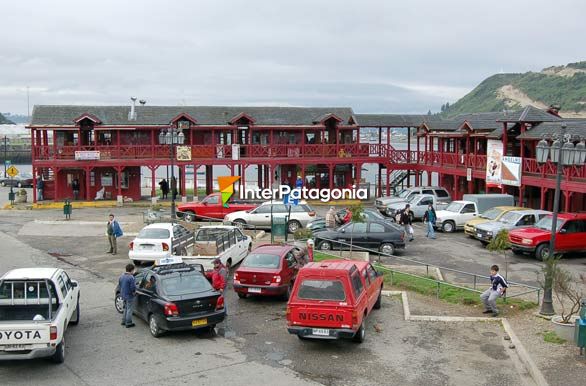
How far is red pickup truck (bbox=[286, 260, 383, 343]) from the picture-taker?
13.1m

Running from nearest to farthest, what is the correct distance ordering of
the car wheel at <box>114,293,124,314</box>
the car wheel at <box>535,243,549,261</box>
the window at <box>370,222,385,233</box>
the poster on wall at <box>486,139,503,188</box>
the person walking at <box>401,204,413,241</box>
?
the car wheel at <box>114,293,124,314</box> < the car wheel at <box>535,243,549,261</box> < the window at <box>370,222,385,233</box> < the person walking at <box>401,204,413,241</box> < the poster on wall at <box>486,139,503,188</box>

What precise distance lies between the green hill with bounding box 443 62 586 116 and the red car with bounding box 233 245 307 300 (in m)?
106

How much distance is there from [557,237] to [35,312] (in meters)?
19.5

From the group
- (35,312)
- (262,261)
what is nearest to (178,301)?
(35,312)

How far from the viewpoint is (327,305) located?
43.3 feet

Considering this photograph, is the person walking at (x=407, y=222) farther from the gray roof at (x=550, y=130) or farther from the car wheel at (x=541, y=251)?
the gray roof at (x=550, y=130)

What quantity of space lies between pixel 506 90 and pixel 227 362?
158160 mm

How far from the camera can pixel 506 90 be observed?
159125 millimetres

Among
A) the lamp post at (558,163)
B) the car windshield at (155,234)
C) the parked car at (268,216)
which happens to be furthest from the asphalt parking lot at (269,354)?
the parked car at (268,216)

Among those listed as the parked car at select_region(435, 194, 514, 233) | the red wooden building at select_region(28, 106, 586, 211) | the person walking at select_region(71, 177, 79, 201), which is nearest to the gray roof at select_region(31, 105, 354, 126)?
the red wooden building at select_region(28, 106, 586, 211)

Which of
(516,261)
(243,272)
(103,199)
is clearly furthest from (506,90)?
(243,272)

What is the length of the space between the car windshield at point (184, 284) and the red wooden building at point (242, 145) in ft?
92.1

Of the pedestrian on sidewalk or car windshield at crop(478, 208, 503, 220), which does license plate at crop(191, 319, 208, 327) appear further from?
car windshield at crop(478, 208, 503, 220)

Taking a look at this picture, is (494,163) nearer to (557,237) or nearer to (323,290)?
(557,237)
